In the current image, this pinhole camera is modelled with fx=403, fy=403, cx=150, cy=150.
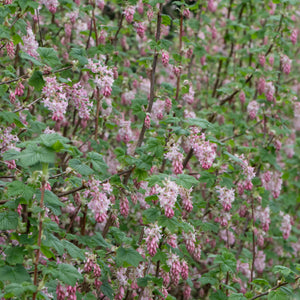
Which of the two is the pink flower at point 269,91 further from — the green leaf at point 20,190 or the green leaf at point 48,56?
the green leaf at point 20,190

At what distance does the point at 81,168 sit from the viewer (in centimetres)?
289

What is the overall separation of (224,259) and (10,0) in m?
3.02

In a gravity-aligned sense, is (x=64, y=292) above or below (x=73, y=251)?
below

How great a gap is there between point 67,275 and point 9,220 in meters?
0.57

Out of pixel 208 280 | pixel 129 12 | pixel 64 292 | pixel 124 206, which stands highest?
pixel 129 12

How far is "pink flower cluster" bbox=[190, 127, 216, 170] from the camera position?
3.43m

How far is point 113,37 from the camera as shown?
16.0 ft

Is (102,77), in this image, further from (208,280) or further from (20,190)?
(208,280)

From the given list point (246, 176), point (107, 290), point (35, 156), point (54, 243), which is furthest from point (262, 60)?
point (35, 156)

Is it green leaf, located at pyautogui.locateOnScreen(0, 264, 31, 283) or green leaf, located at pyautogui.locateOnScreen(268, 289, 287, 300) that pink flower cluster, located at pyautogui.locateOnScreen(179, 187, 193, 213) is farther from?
green leaf, located at pyautogui.locateOnScreen(0, 264, 31, 283)

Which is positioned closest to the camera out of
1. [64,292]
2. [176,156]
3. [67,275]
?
[67,275]

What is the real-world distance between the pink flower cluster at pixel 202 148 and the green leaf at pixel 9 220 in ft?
5.04

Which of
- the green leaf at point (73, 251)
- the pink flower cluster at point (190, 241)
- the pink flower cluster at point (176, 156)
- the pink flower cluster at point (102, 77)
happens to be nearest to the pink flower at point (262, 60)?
the pink flower cluster at point (102, 77)

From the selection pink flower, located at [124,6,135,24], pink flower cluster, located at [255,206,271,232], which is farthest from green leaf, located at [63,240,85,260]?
pink flower cluster, located at [255,206,271,232]
